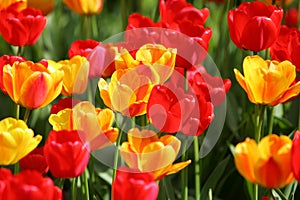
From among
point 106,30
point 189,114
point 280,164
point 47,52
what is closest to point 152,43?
point 189,114

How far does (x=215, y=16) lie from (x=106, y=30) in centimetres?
39

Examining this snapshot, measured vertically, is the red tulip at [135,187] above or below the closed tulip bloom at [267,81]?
below

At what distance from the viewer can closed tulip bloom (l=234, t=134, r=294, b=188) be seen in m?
0.97

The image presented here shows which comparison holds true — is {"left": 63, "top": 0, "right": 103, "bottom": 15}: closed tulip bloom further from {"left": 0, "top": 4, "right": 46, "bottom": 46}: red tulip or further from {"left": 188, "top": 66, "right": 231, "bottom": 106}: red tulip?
{"left": 188, "top": 66, "right": 231, "bottom": 106}: red tulip

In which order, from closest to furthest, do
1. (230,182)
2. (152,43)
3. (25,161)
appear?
(25,161)
(152,43)
(230,182)

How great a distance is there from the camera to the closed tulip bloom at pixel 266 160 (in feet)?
3.17

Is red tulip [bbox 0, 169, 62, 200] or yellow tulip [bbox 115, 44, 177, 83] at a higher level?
yellow tulip [bbox 115, 44, 177, 83]

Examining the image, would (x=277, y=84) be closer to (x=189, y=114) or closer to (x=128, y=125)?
(x=189, y=114)

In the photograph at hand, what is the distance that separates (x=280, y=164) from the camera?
0.97 meters

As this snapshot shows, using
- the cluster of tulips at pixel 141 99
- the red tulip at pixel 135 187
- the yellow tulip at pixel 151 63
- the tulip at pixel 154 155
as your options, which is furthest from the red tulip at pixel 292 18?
the red tulip at pixel 135 187

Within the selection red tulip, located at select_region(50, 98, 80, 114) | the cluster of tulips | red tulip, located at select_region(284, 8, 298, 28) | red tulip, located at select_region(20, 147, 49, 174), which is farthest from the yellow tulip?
red tulip, located at select_region(284, 8, 298, 28)

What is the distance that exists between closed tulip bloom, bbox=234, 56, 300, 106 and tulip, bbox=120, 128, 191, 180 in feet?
0.65

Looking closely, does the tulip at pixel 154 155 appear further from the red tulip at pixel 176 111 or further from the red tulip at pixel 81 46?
the red tulip at pixel 81 46

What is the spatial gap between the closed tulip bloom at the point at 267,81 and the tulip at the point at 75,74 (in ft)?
0.88
